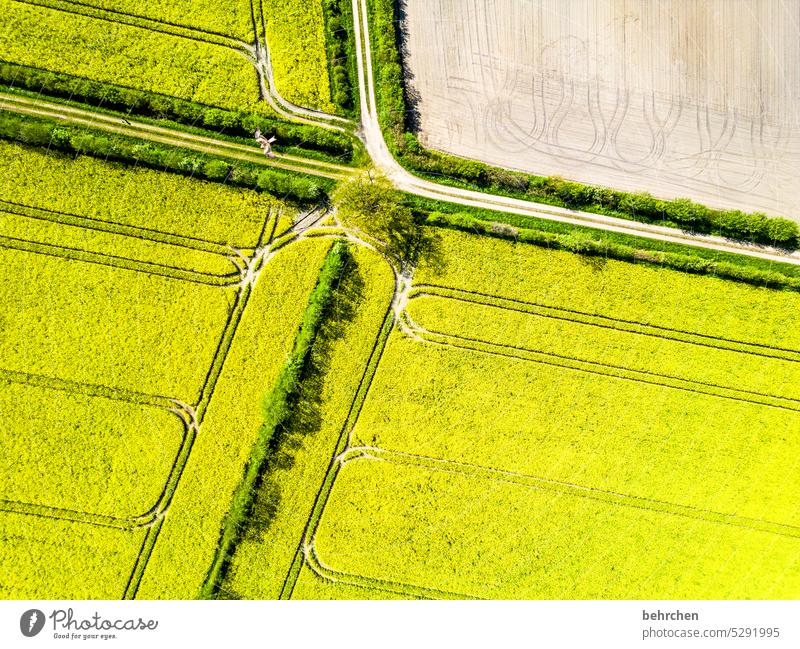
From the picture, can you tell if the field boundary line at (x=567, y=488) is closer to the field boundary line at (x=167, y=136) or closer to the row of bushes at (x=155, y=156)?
the row of bushes at (x=155, y=156)

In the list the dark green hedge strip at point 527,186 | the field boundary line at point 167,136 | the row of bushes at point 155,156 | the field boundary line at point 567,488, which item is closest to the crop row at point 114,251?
the row of bushes at point 155,156

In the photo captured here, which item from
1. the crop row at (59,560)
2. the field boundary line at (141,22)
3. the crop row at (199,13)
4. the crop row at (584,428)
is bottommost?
the crop row at (59,560)

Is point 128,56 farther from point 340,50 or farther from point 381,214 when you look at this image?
point 381,214

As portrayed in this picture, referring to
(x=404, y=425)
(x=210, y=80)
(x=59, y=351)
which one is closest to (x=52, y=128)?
(x=210, y=80)
